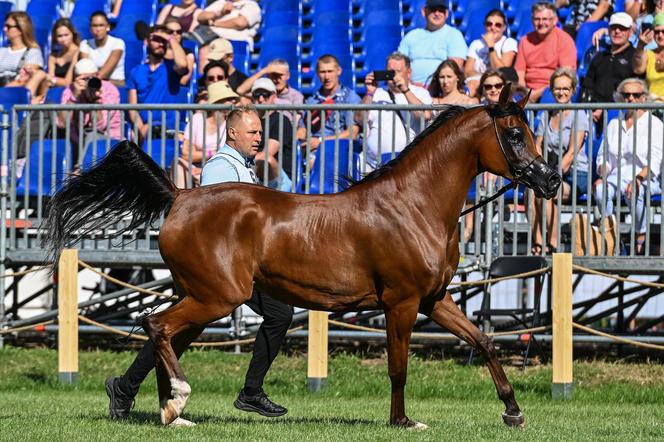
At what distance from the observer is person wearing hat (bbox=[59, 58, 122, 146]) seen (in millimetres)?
12891

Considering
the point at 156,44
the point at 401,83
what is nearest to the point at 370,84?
the point at 401,83

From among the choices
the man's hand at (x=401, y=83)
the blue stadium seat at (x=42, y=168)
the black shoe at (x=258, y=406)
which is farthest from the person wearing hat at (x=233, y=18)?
the black shoe at (x=258, y=406)

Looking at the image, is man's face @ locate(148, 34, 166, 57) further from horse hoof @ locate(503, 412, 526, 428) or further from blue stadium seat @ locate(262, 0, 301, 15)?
horse hoof @ locate(503, 412, 526, 428)

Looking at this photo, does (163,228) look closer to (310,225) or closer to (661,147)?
(310,225)

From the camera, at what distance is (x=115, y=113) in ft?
43.3

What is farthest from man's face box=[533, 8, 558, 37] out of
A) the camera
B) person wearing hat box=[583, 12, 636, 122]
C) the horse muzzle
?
the horse muzzle

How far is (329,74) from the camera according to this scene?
14492mm

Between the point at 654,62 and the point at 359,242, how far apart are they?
6.56 m

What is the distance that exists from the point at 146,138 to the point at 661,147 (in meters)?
5.29

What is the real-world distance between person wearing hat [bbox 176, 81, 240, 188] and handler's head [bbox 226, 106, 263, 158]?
3.19m

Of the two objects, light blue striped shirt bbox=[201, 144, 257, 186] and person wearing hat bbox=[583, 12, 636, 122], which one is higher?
person wearing hat bbox=[583, 12, 636, 122]

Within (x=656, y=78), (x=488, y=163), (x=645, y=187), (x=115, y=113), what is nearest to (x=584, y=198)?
(x=645, y=187)

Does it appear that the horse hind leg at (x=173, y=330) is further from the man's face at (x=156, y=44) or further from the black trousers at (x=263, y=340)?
the man's face at (x=156, y=44)

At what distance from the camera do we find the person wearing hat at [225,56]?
15.6 meters
